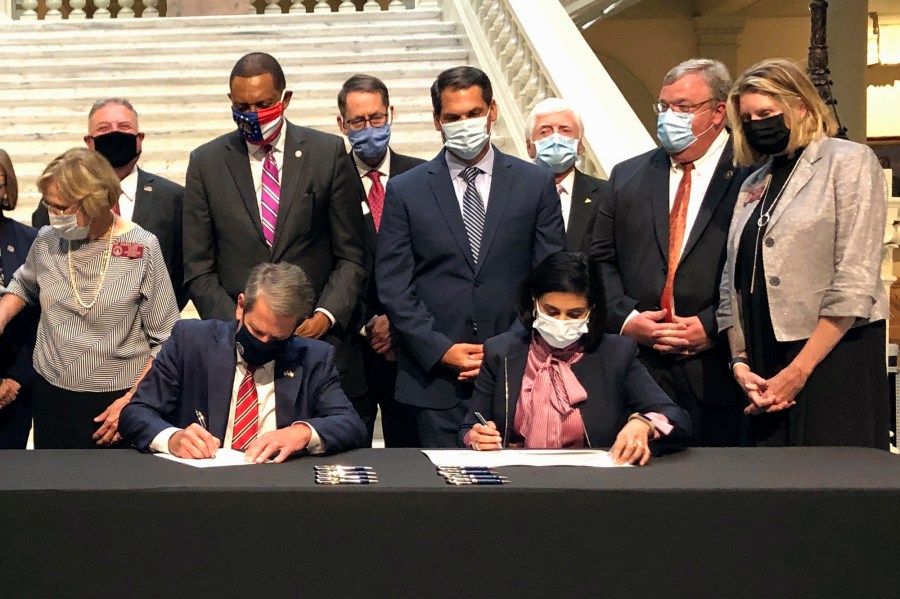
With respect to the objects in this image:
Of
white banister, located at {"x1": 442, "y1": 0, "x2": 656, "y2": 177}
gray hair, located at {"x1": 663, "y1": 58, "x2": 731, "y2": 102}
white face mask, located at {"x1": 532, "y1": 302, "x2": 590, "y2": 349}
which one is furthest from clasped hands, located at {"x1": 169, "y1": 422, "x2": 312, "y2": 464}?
white banister, located at {"x1": 442, "y1": 0, "x2": 656, "y2": 177}

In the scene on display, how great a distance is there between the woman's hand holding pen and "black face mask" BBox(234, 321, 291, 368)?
362 millimetres

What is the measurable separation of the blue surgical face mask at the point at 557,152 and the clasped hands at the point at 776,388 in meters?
1.39

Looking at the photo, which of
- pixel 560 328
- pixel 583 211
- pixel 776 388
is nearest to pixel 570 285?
pixel 560 328

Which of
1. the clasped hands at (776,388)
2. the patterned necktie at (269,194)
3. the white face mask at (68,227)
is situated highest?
the patterned necktie at (269,194)

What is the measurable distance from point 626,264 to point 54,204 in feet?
6.20

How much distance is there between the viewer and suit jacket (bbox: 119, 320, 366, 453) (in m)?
3.67

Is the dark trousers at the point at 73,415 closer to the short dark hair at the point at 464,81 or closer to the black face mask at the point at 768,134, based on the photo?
the short dark hair at the point at 464,81

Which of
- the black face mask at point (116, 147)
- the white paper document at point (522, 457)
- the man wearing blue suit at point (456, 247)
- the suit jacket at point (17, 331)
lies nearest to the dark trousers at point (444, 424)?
the man wearing blue suit at point (456, 247)

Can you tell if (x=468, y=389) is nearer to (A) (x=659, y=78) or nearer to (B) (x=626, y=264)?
(B) (x=626, y=264)

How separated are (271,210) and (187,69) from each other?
17.9 ft

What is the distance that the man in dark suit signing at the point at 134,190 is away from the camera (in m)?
4.86

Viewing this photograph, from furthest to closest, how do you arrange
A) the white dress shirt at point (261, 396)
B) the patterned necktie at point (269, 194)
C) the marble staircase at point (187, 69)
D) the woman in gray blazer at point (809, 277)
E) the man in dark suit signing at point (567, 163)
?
the marble staircase at point (187, 69) → the man in dark suit signing at point (567, 163) → the patterned necktie at point (269, 194) → the woman in gray blazer at point (809, 277) → the white dress shirt at point (261, 396)

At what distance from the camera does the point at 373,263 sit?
15.8 ft

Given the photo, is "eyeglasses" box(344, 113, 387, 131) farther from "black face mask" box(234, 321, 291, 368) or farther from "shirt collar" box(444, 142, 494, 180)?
"black face mask" box(234, 321, 291, 368)
